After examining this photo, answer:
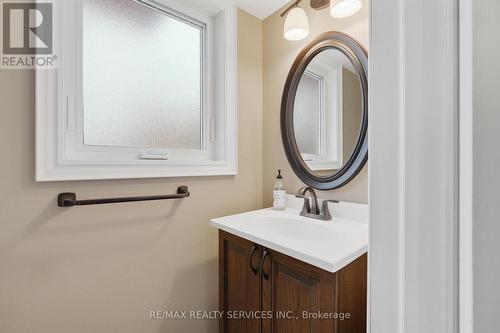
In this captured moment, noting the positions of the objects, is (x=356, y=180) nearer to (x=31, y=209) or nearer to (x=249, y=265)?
(x=249, y=265)

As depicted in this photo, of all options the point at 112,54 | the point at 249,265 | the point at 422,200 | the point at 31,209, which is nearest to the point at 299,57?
the point at 112,54

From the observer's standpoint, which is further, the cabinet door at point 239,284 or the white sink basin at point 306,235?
the cabinet door at point 239,284

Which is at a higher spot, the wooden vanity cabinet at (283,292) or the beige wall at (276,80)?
the beige wall at (276,80)

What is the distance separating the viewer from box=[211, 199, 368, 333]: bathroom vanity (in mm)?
727

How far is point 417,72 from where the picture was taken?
0.29 meters

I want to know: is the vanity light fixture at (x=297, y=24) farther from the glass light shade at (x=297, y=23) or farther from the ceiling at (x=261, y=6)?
the ceiling at (x=261, y=6)

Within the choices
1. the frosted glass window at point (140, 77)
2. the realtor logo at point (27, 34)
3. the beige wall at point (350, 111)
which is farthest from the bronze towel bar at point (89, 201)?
the beige wall at point (350, 111)

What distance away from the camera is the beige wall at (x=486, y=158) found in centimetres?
28

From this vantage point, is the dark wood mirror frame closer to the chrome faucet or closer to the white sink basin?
the chrome faucet

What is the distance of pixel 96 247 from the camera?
996 mm

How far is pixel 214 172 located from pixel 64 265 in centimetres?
75

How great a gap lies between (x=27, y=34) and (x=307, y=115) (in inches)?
50.3

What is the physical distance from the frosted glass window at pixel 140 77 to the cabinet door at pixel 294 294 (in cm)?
83

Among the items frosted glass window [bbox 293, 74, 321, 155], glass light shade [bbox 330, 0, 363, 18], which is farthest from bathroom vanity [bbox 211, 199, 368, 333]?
glass light shade [bbox 330, 0, 363, 18]
